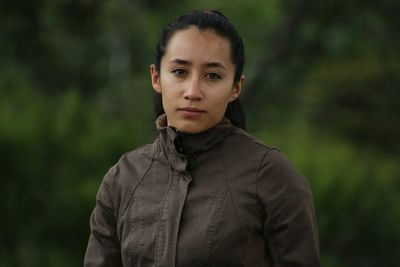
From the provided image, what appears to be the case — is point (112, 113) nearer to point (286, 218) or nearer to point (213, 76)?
point (213, 76)

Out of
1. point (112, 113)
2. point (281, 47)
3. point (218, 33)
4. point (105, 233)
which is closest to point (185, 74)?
point (218, 33)

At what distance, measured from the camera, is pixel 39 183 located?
866 cm

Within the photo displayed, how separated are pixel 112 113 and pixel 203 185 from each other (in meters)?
9.56

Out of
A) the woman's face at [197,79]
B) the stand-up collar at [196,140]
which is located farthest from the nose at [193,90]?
the stand-up collar at [196,140]

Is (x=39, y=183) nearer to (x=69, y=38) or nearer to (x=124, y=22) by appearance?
(x=69, y=38)

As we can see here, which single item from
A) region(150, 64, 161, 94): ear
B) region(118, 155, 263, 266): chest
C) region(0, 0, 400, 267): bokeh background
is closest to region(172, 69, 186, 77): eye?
region(150, 64, 161, 94): ear

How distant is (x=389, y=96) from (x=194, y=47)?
1447 cm

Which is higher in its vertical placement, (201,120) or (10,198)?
(201,120)

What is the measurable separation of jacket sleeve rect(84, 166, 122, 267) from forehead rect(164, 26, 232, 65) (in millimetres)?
409

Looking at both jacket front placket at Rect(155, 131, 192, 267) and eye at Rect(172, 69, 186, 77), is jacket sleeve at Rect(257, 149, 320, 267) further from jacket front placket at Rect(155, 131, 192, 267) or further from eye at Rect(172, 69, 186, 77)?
eye at Rect(172, 69, 186, 77)

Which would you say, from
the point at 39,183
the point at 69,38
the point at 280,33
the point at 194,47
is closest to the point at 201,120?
the point at 194,47

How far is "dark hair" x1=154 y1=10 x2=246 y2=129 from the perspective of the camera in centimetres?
273

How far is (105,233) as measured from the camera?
9.31 feet

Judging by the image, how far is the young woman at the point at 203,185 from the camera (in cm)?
261
